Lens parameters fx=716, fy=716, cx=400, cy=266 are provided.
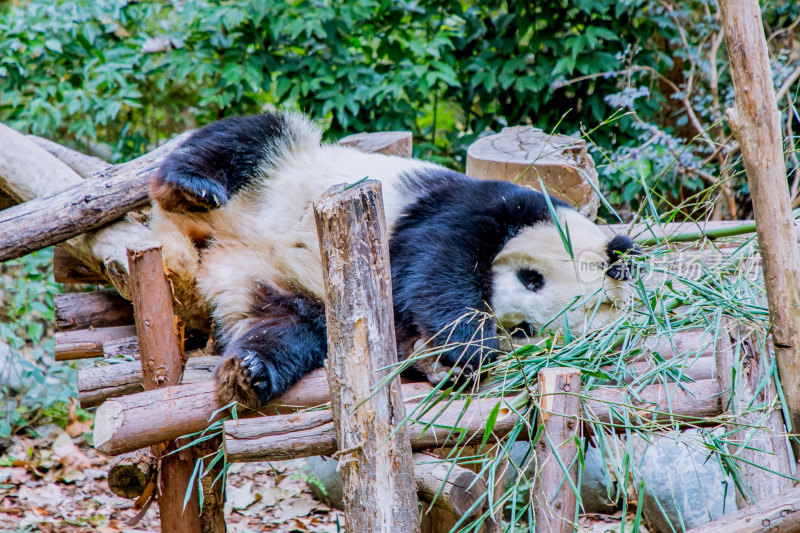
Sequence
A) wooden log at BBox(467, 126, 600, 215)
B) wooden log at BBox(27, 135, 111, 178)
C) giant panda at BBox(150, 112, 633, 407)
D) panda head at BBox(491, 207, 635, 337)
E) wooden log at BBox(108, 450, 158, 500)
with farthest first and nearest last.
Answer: wooden log at BBox(27, 135, 111, 178)
wooden log at BBox(467, 126, 600, 215)
panda head at BBox(491, 207, 635, 337)
giant panda at BBox(150, 112, 633, 407)
wooden log at BBox(108, 450, 158, 500)

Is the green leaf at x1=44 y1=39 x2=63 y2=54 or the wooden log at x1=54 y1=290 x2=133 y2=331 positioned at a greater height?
the green leaf at x1=44 y1=39 x2=63 y2=54

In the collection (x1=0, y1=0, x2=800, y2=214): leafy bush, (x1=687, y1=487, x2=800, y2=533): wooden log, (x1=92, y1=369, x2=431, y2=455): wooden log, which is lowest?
(x1=687, y1=487, x2=800, y2=533): wooden log

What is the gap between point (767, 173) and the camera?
5.95 feet

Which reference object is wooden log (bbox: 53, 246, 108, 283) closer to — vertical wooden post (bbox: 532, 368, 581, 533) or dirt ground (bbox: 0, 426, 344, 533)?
dirt ground (bbox: 0, 426, 344, 533)

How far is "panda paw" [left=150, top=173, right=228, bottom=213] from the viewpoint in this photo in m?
2.81

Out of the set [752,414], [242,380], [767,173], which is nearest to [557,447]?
[752,414]

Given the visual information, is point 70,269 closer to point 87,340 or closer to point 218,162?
point 87,340

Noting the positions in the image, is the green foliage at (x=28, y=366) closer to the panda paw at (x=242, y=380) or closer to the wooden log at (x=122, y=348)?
the wooden log at (x=122, y=348)

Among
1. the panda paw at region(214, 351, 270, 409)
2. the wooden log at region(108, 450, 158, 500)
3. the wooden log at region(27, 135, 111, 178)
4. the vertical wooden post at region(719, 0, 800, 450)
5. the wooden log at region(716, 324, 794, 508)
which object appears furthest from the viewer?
the wooden log at region(27, 135, 111, 178)

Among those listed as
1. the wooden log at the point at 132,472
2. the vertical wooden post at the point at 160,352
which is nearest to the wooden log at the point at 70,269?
the vertical wooden post at the point at 160,352

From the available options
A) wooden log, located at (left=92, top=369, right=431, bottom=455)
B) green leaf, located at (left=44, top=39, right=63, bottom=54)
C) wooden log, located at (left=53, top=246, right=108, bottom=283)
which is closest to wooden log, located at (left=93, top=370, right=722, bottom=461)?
wooden log, located at (left=92, top=369, right=431, bottom=455)

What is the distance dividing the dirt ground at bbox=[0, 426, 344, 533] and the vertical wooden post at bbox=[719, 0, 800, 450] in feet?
8.38

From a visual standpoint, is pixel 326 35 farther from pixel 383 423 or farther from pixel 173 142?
pixel 383 423

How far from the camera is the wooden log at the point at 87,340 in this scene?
301 cm
